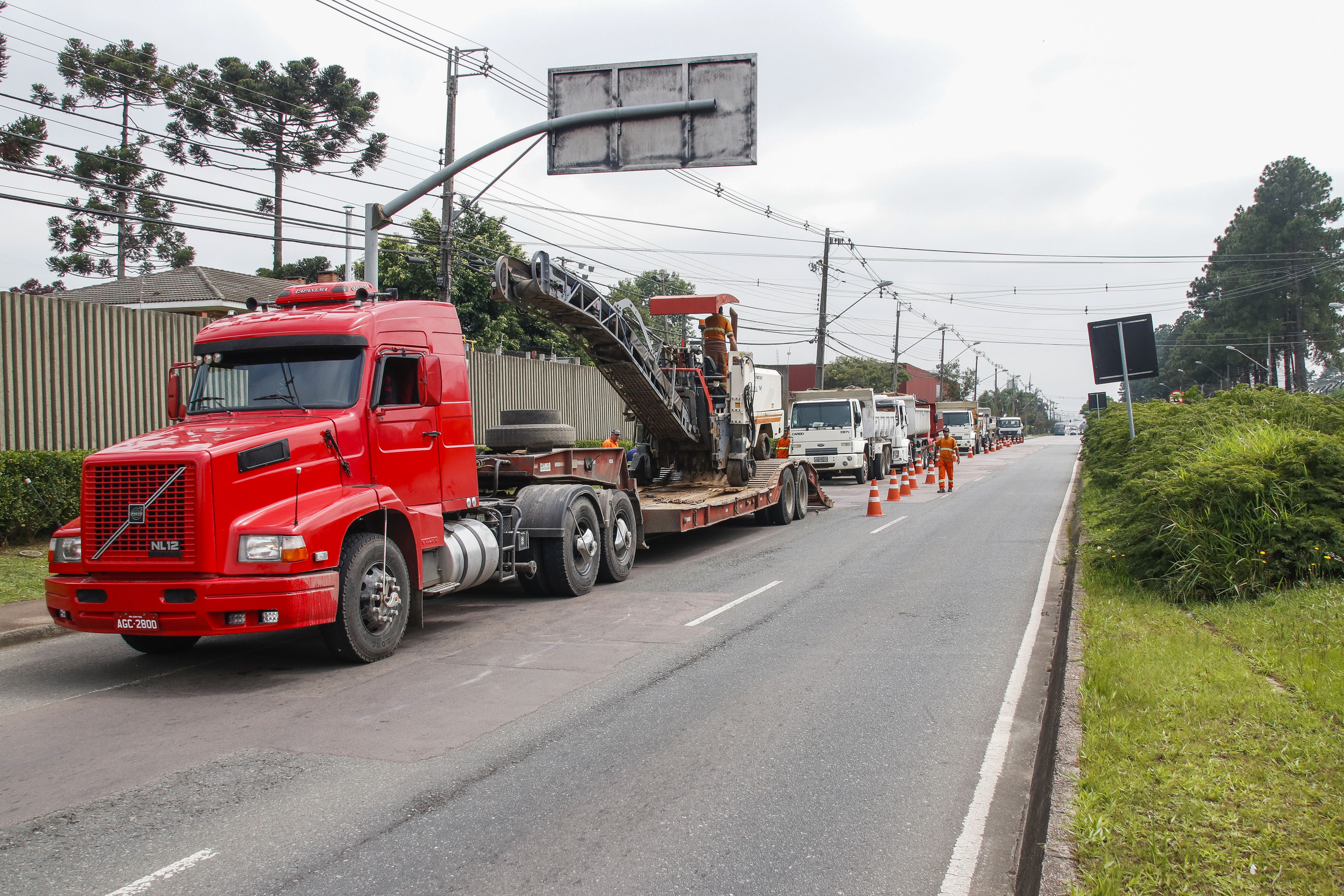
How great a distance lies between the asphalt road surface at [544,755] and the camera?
423 cm

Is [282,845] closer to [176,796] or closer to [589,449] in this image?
[176,796]

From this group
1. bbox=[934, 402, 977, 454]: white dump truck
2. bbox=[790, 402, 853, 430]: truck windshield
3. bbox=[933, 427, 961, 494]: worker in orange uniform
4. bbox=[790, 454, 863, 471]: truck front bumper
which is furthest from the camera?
bbox=[934, 402, 977, 454]: white dump truck

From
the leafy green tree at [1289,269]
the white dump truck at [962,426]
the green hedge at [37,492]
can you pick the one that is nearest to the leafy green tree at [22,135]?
the green hedge at [37,492]

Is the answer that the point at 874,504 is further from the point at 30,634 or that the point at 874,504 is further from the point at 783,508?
the point at 30,634

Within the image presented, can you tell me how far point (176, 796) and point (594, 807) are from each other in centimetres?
217

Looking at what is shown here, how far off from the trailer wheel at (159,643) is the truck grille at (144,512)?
1.33 meters

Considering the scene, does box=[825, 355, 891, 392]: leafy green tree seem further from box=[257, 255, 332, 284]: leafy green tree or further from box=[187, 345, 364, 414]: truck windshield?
box=[187, 345, 364, 414]: truck windshield

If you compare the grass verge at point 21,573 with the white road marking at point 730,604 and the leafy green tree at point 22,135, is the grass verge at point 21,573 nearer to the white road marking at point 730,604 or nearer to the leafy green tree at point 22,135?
the white road marking at point 730,604

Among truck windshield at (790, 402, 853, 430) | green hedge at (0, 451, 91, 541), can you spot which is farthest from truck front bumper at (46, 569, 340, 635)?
truck windshield at (790, 402, 853, 430)

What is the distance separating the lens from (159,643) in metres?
8.34

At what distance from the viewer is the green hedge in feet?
39.0

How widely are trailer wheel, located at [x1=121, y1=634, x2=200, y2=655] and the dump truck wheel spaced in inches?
496

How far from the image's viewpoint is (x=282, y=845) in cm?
443

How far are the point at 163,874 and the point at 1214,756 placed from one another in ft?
16.1
